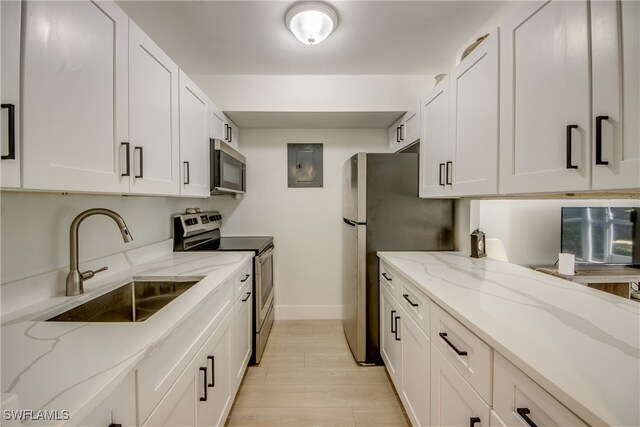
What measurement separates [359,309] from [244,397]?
1.00m

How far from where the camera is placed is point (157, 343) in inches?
30.0

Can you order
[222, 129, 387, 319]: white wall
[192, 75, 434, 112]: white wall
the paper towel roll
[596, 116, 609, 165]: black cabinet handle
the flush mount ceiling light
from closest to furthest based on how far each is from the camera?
[596, 116, 609, 165]: black cabinet handle, the flush mount ceiling light, the paper towel roll, [192, 75, 434, 112]: white wall, [222, 129, 387, 319]: white wall

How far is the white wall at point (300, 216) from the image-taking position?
117 inches

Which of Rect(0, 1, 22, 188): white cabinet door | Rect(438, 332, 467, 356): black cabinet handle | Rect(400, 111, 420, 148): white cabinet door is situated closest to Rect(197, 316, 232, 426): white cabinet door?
Rect(0, 1, 22, 188): white cabinet door

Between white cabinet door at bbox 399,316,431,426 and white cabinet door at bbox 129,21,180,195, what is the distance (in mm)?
1527

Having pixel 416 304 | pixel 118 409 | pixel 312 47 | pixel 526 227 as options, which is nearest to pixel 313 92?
pixel 312 47

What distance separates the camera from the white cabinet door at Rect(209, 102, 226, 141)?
2.16 meters

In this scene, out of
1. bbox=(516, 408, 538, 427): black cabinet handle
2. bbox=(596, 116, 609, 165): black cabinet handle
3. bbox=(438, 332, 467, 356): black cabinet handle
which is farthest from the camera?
bbox=(438, 332, 467, 356): black cabinet handle

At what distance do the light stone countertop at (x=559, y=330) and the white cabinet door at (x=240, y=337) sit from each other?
1.11 meters

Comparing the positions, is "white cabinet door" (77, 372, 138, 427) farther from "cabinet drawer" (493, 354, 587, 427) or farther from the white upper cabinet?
the white upper cabinet

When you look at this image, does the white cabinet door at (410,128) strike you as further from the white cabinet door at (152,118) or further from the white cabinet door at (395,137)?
the white cabinet door at (152,118)

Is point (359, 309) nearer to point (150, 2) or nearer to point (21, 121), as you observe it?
point (21, 121)

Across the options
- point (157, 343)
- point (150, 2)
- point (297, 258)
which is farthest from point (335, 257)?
point (150, 2)

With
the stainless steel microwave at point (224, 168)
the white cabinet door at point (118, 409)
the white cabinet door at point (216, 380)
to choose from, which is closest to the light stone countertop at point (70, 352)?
the white cabinet door at point (118, 409)
